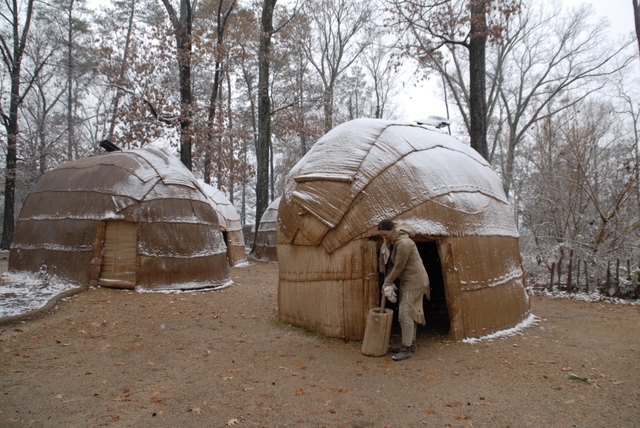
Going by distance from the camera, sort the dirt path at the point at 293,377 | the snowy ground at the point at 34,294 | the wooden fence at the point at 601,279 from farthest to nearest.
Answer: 1. the wooden fence at the point at 601,279
2. the snowy ground at the point at 34,294
3. the dirt path at the point at 293,377

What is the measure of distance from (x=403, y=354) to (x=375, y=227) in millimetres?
1604

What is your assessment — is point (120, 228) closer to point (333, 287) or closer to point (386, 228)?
point (333, 287)

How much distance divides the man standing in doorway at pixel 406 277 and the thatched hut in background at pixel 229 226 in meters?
11.3

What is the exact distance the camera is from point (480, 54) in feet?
36.9

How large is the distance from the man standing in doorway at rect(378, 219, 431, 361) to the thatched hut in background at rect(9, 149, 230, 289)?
592 centimetres

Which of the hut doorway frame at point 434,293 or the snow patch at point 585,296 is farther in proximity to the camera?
the snow patch at point 585,296

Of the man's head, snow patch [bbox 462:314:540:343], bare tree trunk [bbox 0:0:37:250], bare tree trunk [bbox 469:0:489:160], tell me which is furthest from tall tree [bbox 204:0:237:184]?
snow patch [bbox 462:314:540:343]

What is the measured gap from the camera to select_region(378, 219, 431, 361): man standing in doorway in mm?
4711

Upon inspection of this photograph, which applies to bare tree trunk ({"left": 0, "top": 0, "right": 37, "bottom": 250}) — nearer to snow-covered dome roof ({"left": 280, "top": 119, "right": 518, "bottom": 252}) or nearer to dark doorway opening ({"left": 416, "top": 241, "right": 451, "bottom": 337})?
snow-covered dome roof ({"left": 280, "top": 119, "right": 518, "bottom": 252})

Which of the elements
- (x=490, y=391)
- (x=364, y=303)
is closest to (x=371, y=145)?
(x=364, y=303)

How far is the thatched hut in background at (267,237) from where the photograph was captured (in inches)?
662

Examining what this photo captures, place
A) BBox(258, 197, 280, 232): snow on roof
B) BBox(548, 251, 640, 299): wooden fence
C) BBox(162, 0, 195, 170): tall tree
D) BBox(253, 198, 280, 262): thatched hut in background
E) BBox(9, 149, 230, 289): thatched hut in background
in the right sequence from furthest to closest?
BBox(258, 197, 280, 232): snow on roof → BBox(253, 198, 280, 262): thatched hut in background → BBox(162, 0, 195, 170): tall tree → BBox(9, 149, 230, 289): thatched hut in background → BBox(548, 251, 640, 299): wooden fence

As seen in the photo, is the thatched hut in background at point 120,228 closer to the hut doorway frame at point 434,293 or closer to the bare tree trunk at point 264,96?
the hut doorway frame at point 434,293

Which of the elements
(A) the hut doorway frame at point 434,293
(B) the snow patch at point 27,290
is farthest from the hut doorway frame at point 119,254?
(A) the hut doorway frame at point 434,293
